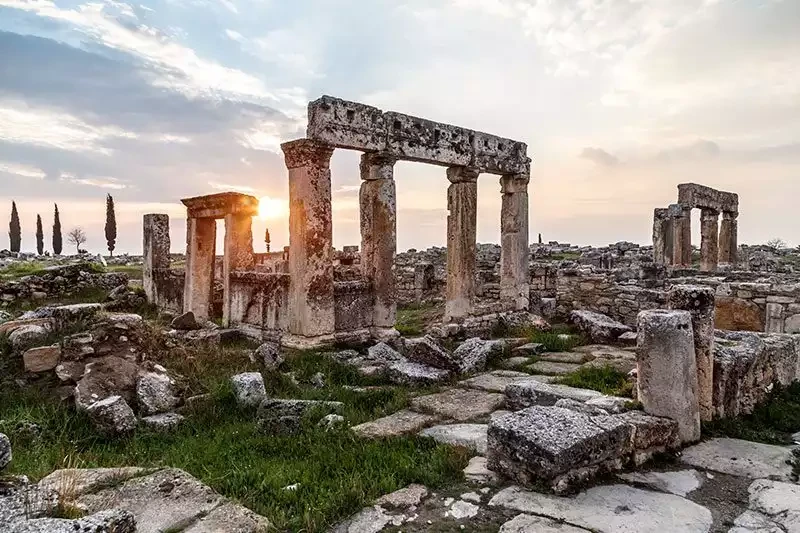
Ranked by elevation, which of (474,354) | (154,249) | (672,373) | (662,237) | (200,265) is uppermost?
(662,237)

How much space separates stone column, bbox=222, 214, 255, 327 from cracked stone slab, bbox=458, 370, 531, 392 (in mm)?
6051

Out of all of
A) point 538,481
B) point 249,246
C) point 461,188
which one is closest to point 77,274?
point 249,246

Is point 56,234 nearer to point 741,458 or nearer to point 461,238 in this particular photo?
point 461,238

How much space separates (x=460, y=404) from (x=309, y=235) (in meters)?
4.00

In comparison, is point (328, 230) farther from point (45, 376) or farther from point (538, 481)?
point (538, 481)

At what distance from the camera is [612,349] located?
32.1 feet

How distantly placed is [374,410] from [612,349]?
5456 millimetres

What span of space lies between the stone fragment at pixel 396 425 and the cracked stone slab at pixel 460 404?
23cm

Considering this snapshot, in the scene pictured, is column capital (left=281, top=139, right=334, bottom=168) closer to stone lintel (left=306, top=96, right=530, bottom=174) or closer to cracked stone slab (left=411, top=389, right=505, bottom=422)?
stone lintel (left=306, top=96, right=530, bottom=174)

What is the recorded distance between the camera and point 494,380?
7.67 metres

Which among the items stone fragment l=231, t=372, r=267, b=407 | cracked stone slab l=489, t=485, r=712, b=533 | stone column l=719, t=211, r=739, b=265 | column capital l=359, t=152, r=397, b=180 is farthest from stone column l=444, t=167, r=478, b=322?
stone column l=719, t=211, r=739, b=265

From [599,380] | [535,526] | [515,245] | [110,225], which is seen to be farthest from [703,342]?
[110,225]

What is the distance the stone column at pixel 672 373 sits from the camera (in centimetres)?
492

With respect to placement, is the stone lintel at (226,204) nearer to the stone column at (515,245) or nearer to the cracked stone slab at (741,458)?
the stone column at (515,245)
